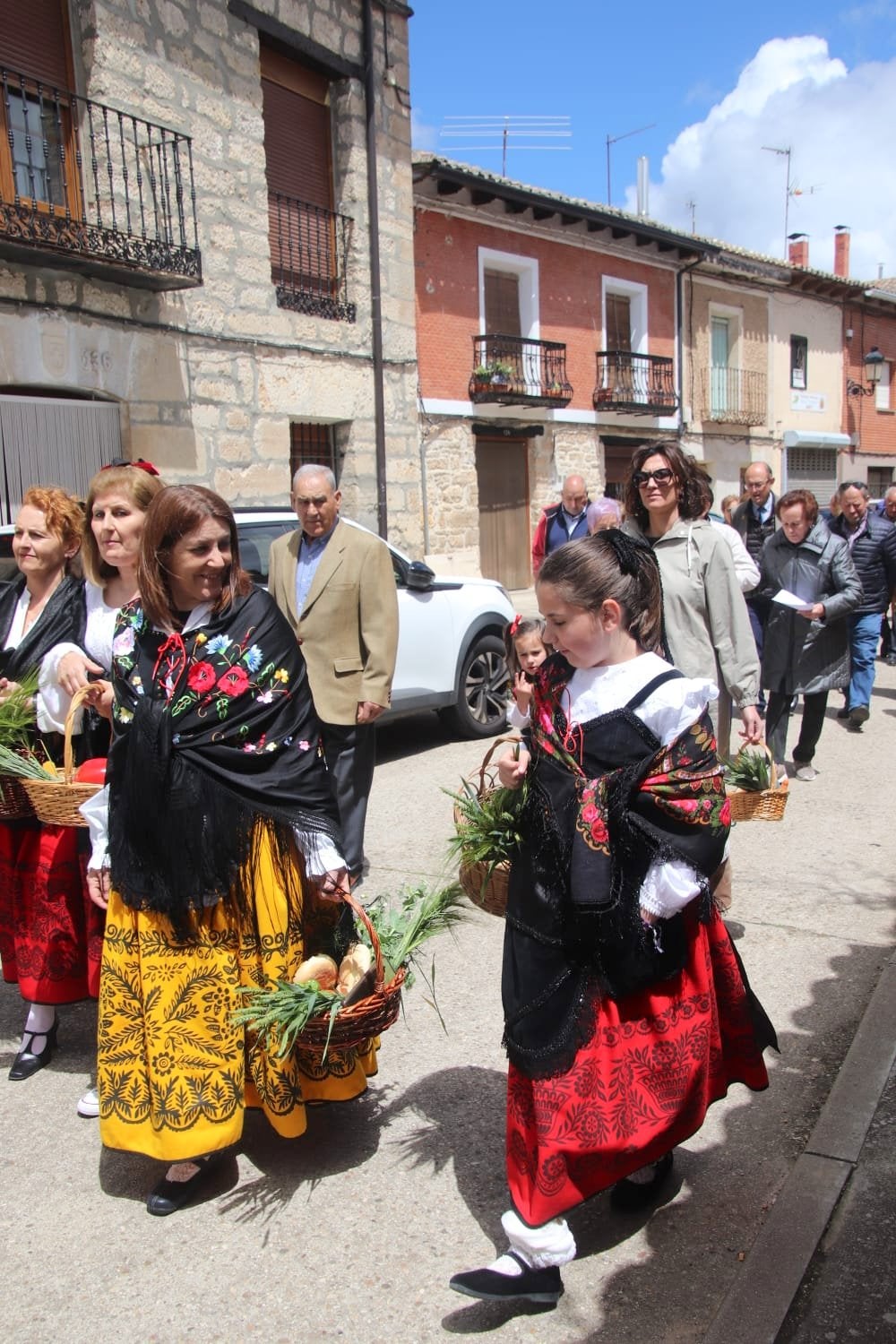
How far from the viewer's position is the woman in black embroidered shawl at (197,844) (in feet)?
8.77

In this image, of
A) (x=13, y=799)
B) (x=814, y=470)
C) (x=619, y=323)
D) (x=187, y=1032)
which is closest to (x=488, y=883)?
(x=187, y=1032)

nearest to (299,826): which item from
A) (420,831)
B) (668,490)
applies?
(668,490)

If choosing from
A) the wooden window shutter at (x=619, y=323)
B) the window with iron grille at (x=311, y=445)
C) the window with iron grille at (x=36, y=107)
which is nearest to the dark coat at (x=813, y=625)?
the window with iron grille at (x=36, y=107)

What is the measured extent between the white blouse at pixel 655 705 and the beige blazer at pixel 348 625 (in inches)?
99.1

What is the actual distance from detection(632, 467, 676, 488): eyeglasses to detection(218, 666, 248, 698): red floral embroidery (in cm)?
178

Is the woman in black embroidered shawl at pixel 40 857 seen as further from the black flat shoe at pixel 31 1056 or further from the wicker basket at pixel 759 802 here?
the wicker basket at pixel 759 802

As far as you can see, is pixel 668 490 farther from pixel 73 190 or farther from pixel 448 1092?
pixel 73 190

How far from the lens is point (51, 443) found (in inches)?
395

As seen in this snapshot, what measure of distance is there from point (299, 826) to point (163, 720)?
0.43m

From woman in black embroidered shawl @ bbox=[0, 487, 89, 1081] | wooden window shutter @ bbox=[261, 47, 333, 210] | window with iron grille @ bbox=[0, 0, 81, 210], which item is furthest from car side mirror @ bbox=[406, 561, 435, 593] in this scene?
wooden window shutter @ bbox=[261, 47, 333, 210]

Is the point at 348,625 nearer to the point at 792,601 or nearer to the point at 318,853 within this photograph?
the point at 318,853

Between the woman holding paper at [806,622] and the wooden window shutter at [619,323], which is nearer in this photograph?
the woman holding paper at [806,622]

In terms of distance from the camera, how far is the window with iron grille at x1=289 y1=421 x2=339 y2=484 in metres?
13.4

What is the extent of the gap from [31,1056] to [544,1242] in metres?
2.00
